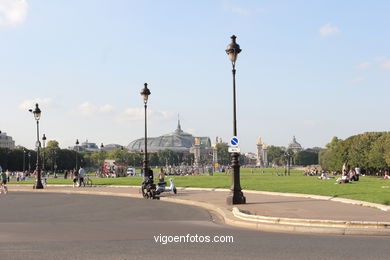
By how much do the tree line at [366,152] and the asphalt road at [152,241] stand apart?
7484 cm

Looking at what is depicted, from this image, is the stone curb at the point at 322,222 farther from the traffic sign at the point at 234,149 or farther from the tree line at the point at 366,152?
the tree line at the point at 366,152

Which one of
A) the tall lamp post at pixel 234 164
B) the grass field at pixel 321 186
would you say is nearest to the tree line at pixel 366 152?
the grass field at pixel 321 186

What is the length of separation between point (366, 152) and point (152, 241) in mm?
92388

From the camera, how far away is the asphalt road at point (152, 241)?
9.40 meters

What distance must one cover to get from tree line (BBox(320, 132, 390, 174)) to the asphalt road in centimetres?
7484

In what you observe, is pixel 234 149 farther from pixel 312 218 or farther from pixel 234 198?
pixel 312 218

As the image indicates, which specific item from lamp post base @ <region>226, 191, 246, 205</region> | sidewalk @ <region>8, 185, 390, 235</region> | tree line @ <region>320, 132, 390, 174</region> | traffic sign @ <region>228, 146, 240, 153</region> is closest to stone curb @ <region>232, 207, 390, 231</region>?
sidewalk @ <region>8, 185, 390, 235</region>

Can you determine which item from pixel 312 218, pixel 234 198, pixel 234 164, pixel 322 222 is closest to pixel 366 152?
pixel 234 164

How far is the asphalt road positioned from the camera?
940 centimetres

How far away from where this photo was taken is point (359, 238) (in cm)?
1157

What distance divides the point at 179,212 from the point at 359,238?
27.3 ft

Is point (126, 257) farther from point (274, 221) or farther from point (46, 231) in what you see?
point (274, 221)

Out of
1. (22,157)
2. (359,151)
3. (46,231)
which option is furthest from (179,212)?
(22,157)

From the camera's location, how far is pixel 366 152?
315 ft
